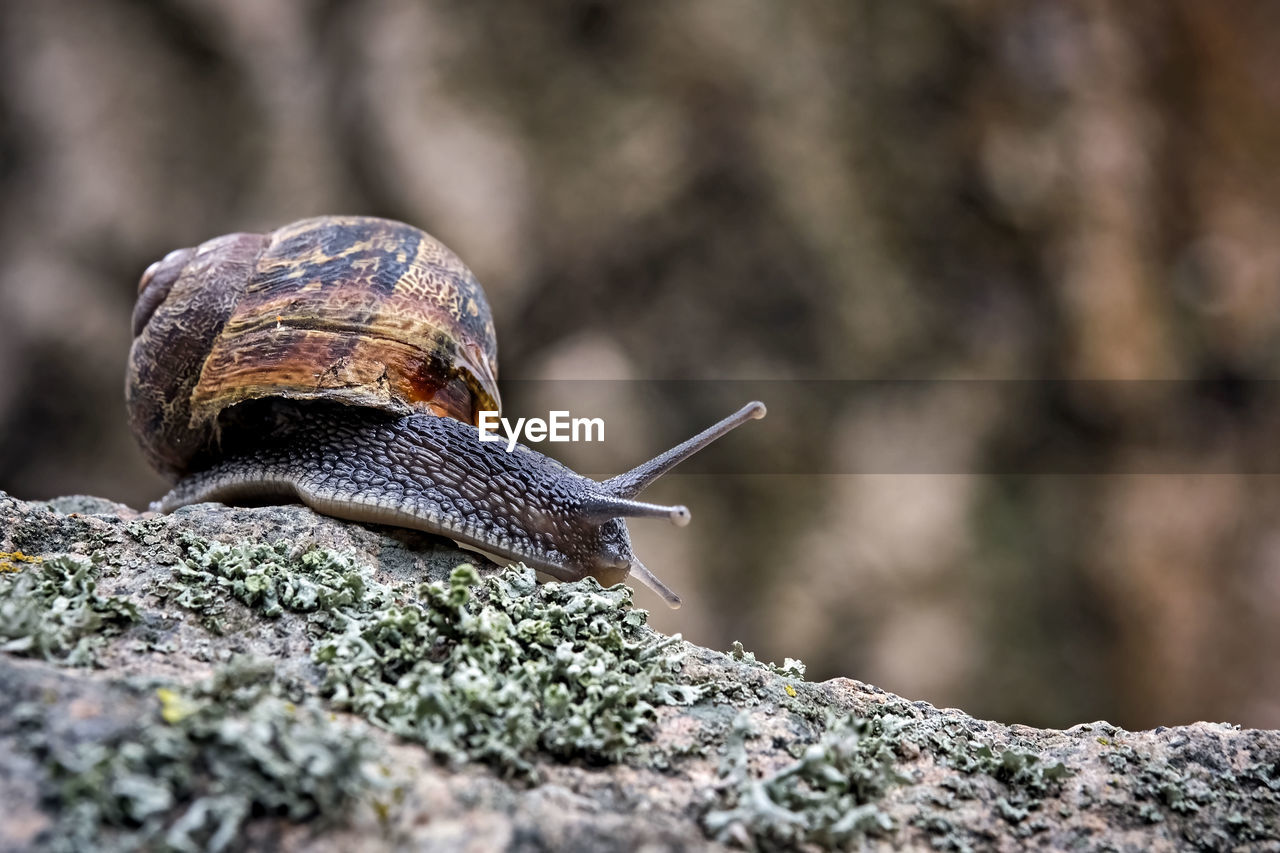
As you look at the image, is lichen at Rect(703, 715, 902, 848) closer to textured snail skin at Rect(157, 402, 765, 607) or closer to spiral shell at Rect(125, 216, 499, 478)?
textured snail skin at Rect(157, 402, 765, 607)

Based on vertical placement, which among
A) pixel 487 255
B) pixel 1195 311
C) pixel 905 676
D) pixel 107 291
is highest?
pixel 1195 311

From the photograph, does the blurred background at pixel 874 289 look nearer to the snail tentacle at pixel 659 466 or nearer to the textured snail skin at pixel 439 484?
the snail tentacle at pixel 659 466

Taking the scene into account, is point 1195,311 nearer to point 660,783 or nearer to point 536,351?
point 536,351

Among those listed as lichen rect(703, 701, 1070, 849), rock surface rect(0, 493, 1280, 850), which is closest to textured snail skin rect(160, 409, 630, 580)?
rock surface rect(0, 493, 1280, 850)

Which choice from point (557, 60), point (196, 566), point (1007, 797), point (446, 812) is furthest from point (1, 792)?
point (557, 60)

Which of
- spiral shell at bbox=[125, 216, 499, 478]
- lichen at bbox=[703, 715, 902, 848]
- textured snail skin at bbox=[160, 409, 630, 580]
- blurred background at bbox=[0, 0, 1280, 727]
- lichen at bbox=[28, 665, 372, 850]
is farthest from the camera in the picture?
blurred background at bbox=[0, 0, 1280, 727]

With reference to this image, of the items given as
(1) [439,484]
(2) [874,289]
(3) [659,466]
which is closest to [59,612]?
(1) [439,484]

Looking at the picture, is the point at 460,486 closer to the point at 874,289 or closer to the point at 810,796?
the point at 810,796
